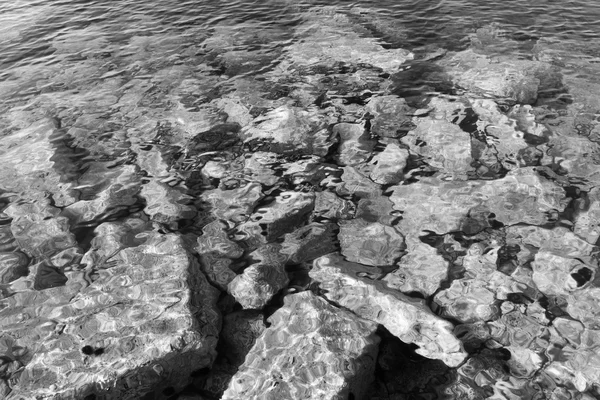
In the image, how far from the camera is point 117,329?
7.19 meters

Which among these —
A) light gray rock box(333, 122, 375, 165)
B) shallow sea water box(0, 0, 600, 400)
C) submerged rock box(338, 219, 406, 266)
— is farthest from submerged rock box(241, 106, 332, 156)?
submerged rock box(338, 219, 406, 266)

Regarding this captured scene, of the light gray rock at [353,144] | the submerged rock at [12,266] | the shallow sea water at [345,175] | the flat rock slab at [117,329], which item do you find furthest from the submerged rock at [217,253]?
the light gray rock at [353,144]

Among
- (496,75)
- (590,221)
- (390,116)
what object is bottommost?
(590,221)

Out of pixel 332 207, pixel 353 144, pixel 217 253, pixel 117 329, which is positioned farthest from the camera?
pixel 353 144

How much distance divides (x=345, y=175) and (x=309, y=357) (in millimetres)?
5382

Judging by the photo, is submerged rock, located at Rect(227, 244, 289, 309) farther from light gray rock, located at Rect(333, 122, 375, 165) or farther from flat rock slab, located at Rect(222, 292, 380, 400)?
light gray rock, located at Rect(333, 122, 375, 165)

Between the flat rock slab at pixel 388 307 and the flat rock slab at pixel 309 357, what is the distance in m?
0.37

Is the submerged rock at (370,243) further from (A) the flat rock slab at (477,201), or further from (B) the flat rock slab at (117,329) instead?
(B) the flat rock slab at (117,329)

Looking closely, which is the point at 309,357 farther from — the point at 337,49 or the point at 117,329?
the point at 337,49

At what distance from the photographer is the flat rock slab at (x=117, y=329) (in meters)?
6.54

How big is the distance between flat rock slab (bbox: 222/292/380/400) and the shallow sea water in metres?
0.45

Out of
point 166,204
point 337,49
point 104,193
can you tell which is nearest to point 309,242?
point 166,204

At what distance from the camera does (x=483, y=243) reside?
9.04 metres

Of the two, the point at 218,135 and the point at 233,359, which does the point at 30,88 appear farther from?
the point at 233,359
